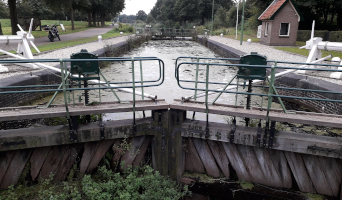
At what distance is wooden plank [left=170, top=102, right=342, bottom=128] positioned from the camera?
4070 millimetres

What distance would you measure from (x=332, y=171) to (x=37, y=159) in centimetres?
441

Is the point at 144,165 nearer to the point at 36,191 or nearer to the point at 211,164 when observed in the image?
the point at 211,164

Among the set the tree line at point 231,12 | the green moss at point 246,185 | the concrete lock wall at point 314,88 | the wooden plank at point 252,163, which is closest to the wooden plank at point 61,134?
the wooden plank at point 252,163

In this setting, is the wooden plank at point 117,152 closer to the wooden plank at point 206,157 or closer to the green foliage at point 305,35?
the wooden plank at point 206,157

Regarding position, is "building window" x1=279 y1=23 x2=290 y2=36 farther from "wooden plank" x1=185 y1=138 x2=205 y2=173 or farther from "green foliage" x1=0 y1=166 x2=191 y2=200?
"green foliage" x1=0 y1=166 x2=191 y2=200

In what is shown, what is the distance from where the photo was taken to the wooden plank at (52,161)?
4477mm

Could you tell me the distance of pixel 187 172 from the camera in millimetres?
4930

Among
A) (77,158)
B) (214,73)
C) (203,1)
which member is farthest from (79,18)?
(77,158)

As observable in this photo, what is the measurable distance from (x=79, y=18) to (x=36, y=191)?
213ft

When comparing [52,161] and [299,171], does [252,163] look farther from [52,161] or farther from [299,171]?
[52,161]

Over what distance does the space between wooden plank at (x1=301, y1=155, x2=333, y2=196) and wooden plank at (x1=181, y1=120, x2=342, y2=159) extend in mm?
214

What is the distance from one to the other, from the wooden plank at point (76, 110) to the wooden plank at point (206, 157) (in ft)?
2.78

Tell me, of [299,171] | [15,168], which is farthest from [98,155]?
[299,171]

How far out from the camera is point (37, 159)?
14.5 ft
